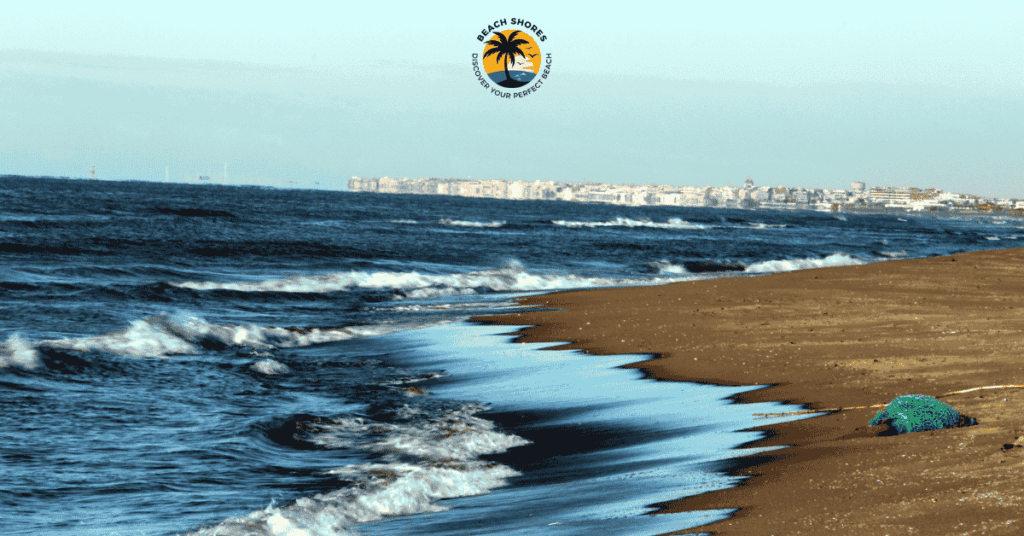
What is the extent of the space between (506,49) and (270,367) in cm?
2023

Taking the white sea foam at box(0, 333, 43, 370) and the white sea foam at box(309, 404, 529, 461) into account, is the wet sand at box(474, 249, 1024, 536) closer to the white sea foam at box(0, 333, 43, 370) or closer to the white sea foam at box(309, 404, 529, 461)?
the white sea foam at box(309, 404, 529, 461)

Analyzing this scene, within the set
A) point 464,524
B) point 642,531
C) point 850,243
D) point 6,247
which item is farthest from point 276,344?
point 850,243

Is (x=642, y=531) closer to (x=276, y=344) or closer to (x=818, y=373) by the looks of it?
(x=818, y=373)

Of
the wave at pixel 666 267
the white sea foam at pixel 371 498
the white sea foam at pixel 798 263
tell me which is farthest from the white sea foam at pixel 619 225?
the white sea foam at pixel 371 498

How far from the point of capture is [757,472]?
5.49 meters

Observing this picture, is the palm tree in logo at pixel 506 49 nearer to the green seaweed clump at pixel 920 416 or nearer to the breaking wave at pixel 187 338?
the breaking wave at pixel 187 338

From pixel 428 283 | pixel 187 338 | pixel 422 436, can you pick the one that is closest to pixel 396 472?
pixel 422 436

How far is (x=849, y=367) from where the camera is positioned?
9336mm

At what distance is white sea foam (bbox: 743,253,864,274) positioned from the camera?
3334cm

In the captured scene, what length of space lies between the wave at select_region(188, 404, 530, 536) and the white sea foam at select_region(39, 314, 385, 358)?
541 cm

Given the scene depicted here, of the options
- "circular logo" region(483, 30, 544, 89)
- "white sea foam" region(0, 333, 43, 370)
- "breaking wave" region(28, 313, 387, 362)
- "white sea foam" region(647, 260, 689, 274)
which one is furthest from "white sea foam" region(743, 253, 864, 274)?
"white sea foam" region(0, 333, 43, 370)

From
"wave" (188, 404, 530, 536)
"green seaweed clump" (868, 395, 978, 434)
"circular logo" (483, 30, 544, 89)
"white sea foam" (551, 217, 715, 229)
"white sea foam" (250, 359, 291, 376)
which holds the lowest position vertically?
"white sea foam" (250, 359, 291, 376)

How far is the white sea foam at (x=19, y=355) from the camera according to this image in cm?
1070

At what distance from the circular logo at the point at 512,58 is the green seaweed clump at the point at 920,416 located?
24.1 meters
